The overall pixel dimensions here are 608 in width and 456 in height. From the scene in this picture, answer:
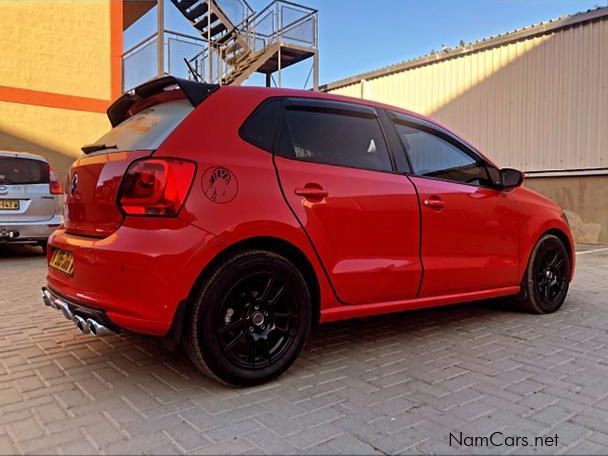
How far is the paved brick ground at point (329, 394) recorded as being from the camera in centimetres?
223

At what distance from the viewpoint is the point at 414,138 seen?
3807 mm

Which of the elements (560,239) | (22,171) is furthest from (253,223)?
(22,171)

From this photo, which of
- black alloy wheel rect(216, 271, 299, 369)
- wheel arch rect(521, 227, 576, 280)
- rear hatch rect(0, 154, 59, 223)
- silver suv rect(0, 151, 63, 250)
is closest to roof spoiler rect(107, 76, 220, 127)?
black alloy wheel rect(216, 271, 299, 369)

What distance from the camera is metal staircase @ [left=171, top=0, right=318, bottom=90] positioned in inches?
506

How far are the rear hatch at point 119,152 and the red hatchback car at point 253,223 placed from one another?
0.01 metres

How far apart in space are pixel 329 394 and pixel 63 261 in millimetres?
1689

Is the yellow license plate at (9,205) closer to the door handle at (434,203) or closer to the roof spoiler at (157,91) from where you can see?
the roof spoiler at (157,91)

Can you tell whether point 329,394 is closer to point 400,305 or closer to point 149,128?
point 400,305

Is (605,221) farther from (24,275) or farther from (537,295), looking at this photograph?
(24,275)

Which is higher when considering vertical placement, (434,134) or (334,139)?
(434,134)

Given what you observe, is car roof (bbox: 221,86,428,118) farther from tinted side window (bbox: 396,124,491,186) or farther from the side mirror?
the side mirror

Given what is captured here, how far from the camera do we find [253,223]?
2746 millimetres

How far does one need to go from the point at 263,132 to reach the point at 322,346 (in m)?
1.54

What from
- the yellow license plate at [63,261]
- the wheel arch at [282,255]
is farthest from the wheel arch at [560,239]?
the yellow license plate at [63,261]
